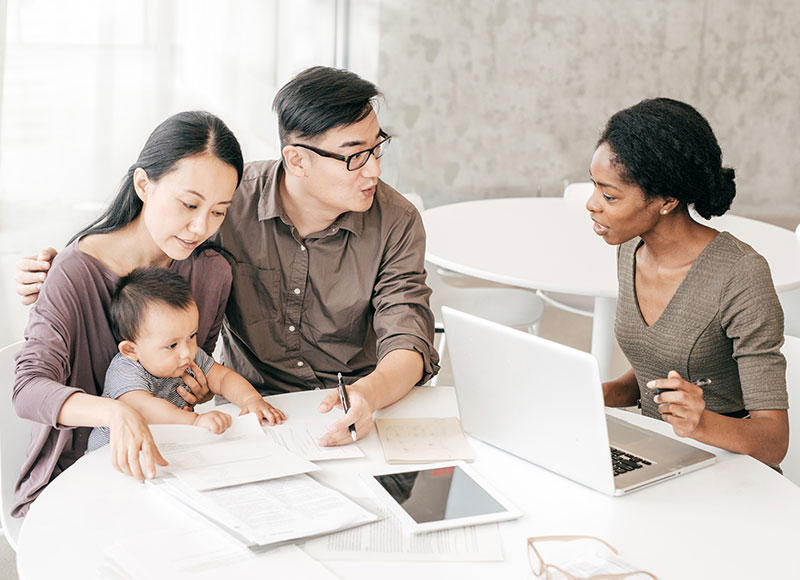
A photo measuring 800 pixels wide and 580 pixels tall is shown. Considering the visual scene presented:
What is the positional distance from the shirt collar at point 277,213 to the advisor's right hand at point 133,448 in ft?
2.32

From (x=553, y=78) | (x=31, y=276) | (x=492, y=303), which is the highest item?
(x=553, y=78)

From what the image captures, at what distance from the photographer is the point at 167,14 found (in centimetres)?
387

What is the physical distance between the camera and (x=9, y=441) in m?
1.69

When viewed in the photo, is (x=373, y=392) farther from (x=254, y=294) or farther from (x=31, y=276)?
(x=31, y=276)

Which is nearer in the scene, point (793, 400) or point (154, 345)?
point (154, 345)

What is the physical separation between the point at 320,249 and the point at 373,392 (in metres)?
0.49

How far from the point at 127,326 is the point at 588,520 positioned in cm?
93

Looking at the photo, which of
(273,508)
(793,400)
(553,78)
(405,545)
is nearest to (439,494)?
(405,545)

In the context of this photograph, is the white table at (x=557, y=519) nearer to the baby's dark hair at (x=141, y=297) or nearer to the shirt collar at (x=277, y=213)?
the baby's dark hair at (x=141, y=297)

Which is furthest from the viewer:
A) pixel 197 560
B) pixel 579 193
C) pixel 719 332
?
pixel 579 193

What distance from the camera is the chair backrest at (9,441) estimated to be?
1.67m

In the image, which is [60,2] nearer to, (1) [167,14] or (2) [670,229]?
(1) [167,14]

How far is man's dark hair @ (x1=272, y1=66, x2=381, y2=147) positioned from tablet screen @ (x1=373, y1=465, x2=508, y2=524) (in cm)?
85

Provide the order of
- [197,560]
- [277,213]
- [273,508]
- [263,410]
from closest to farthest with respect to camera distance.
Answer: [197,560] < [273,508] < [263,410] < [277,213]
